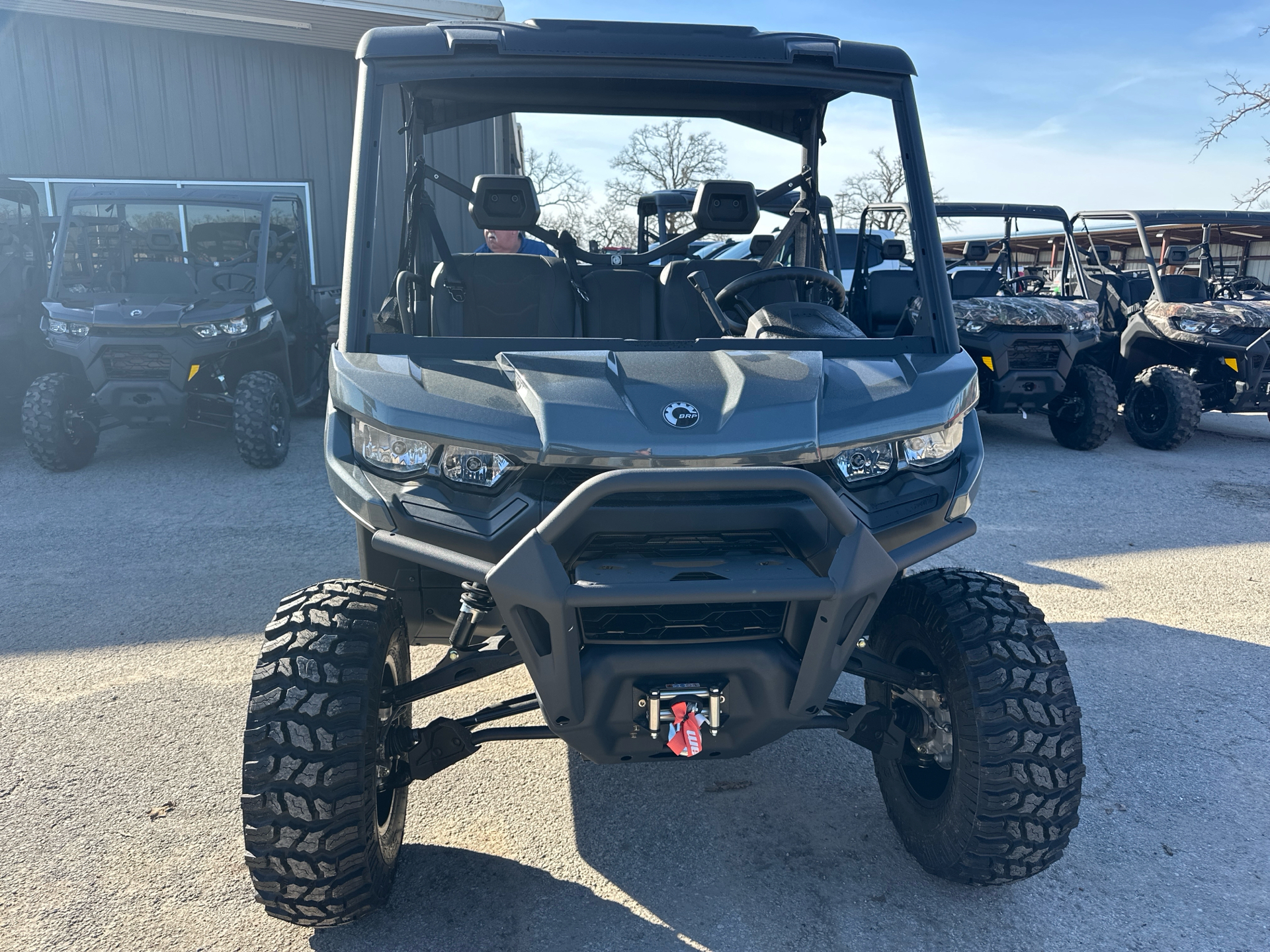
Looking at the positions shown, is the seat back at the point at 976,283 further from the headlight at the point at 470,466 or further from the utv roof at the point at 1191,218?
the headlight at the point at 470,466

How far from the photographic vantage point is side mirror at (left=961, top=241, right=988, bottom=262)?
8.04 m

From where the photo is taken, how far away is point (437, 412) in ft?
6.13

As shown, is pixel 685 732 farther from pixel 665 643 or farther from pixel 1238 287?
pixel 1238 287

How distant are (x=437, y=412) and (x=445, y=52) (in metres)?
0.94

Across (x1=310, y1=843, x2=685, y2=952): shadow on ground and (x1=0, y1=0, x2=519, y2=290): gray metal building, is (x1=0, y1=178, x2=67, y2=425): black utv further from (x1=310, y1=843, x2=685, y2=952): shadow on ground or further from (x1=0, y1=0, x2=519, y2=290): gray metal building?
(x1=310, y1=843, x2=685, y2=952): shadow on ground

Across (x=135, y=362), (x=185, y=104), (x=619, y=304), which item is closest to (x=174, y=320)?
(x=135, y=362)

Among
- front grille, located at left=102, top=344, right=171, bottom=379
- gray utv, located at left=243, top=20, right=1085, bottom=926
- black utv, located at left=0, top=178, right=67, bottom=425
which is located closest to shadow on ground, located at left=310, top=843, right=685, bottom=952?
gray utv, located at left=243, top=20, right=1085, bottom=926

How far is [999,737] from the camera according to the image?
6.52ft

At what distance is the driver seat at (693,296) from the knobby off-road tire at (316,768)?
4.92 feet

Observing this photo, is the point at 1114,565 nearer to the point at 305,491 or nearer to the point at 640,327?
the point at 640,327

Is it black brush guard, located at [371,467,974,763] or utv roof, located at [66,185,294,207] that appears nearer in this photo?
black brush guard, located at [371,467,974,763]

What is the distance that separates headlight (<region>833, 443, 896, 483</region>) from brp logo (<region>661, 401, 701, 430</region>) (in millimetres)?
331

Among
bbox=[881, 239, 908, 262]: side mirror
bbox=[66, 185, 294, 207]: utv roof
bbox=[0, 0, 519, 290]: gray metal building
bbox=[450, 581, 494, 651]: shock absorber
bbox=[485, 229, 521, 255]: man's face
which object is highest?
bbox=[0, 0, 519, 290]: gray metal building

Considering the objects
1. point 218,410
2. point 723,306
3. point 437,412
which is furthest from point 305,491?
point 437,412
